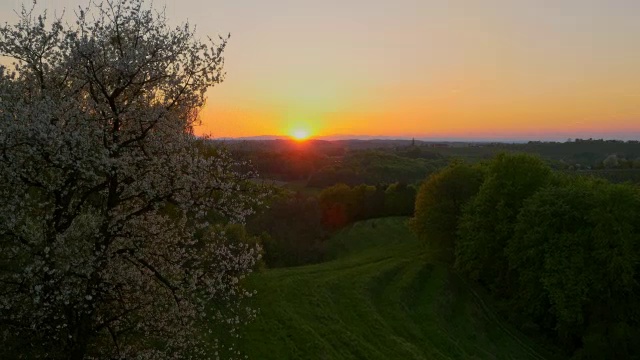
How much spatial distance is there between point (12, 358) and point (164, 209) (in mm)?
7420

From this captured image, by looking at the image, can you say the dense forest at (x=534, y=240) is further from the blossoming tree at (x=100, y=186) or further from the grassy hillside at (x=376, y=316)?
the blossoming tree at (x=100, y=186)

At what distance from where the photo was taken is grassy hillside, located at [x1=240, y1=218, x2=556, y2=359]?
111ft

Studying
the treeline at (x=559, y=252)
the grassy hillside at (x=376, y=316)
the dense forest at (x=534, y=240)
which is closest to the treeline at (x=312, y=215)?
the dense forest at (x=534, y=240)

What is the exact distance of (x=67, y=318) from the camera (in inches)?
602

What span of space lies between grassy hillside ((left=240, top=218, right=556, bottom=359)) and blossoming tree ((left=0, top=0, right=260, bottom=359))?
14.6 meters

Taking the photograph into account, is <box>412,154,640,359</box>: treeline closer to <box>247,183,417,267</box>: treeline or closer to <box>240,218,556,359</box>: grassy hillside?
<box>240,218,556,359</box>: grassy hillside

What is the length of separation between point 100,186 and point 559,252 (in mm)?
44448

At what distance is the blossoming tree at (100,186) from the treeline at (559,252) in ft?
129

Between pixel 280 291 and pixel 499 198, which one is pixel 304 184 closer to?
pixel 499 198

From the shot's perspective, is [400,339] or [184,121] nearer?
[184,121]

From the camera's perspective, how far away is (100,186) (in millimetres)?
15906

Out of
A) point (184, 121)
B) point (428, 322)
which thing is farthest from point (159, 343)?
point (428, 322)

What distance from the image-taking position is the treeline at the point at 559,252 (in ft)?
150

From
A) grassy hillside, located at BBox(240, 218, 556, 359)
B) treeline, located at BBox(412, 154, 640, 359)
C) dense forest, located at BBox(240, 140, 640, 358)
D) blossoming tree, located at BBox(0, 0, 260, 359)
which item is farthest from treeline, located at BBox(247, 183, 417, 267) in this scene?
blossoming tree, located at BBox(0, 0, 260, 359)
